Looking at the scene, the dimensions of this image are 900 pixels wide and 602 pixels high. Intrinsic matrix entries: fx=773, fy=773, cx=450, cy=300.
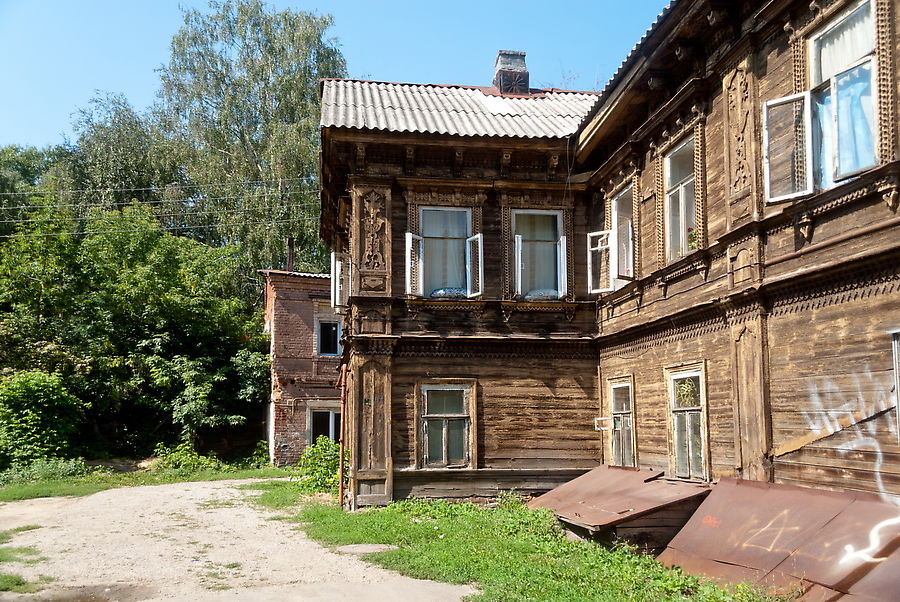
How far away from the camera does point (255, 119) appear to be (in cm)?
3475

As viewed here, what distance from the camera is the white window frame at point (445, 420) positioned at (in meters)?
13.3

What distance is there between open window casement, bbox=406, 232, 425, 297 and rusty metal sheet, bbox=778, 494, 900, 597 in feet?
26.7

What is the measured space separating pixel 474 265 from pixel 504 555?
5961mm

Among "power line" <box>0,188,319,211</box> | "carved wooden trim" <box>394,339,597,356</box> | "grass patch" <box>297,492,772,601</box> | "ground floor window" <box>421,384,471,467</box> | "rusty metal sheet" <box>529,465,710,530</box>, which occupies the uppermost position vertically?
"power line" <box>0,188,319,211</box>

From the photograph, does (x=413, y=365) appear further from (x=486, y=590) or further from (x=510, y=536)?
(x=486, y=590)

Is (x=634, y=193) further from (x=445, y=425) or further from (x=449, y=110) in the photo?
(x=445, y=425)

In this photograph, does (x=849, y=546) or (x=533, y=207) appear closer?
(x=849, y=546)

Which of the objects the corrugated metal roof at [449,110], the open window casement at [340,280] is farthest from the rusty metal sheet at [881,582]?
the open window casement at [340,280]

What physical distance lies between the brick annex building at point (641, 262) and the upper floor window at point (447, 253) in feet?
0.14

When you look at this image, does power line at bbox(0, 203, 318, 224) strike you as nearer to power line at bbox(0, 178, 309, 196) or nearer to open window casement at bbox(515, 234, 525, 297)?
power line at bbox(0, 178, 309, 196)

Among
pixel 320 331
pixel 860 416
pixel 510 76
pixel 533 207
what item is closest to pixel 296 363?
pixel 320 331

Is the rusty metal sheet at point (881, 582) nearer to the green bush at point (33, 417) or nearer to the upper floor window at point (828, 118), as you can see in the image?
the upper floor window at point (828, 118)

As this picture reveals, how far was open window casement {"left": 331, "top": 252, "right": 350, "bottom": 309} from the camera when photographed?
1543 centimetres

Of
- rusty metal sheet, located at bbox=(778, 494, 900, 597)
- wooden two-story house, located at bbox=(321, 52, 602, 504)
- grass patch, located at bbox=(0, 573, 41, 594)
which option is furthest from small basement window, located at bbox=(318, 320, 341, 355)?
rusty metal sheet, located at bbox=(778, 494, 900, 597)
